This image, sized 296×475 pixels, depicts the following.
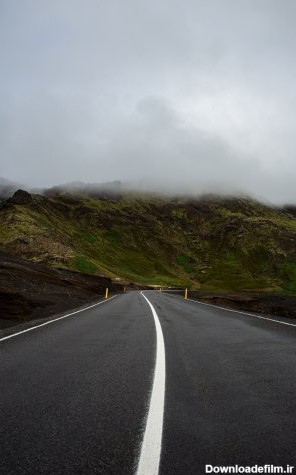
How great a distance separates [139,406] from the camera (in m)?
5.80

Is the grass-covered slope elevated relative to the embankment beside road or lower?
elevated

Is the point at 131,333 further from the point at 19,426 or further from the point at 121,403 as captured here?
the point at 19,426

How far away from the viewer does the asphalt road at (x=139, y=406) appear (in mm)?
4078

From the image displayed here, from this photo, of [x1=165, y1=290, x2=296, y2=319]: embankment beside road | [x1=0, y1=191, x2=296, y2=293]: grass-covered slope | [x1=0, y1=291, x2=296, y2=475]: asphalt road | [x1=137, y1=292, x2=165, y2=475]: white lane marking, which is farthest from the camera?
[x1=0, y1=191, x2=296, y2=293]: grass-covered slope

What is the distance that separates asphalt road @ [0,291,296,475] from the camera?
13.4 ft

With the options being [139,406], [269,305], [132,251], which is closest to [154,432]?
[139,406]

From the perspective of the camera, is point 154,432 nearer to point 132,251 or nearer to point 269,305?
point 269,305

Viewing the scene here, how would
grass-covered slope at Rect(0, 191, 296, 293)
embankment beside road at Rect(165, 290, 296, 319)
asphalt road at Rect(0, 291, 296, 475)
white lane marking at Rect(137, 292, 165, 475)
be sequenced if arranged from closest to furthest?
white lane marking at Rect(137, 292, 165, 475)
asphalt road at Rect(0, 291, 296, 475)
embankment beside road at Rect(165, 290, 296, 319)
grass-covered slope at Rect(0, 191, 296, 293)

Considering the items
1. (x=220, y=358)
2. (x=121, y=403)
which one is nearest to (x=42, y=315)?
(x=220, y=358)

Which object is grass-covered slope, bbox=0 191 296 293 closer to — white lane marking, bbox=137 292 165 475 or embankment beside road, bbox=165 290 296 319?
embankment beside road, bbox=165 290 296 319

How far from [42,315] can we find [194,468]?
19.0 m

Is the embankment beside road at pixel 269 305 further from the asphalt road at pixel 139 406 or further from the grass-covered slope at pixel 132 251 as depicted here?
the grass-covered slope at pixel 132 251

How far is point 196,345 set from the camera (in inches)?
437

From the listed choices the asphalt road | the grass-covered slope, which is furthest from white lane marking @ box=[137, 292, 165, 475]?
the grass-covered slope
